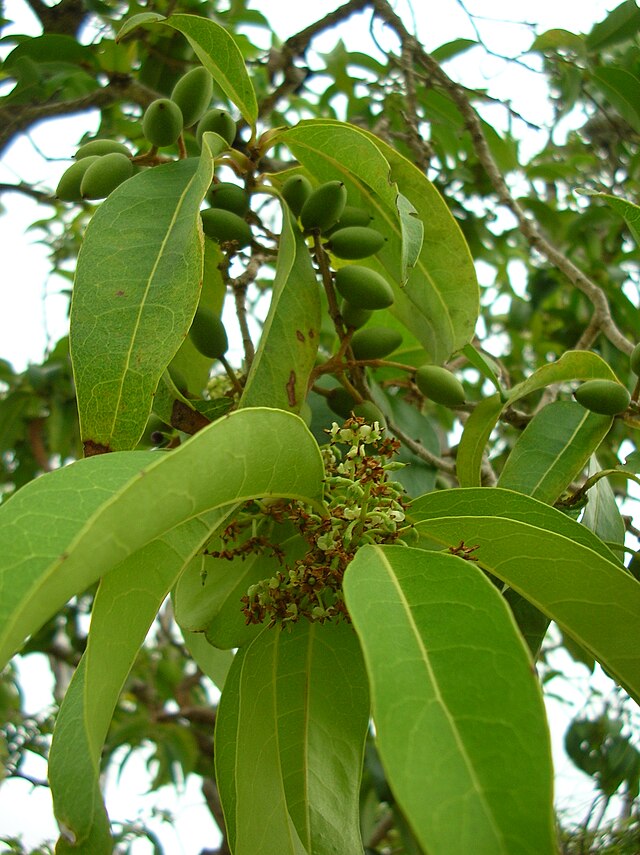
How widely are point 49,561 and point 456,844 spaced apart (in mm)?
301

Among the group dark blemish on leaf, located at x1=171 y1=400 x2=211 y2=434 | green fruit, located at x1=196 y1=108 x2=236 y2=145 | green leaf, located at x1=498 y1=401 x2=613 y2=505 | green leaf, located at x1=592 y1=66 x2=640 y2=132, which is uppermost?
green leaf, located at x1=592 y1=66 x2=640 y2=132

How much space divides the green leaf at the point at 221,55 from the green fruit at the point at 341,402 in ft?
1.22

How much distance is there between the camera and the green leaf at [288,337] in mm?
911

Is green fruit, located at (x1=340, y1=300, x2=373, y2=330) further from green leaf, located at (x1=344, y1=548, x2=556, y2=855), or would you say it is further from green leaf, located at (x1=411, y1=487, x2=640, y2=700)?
green leaf, located at (x1=344, y1=548, x2=556, y2=855)

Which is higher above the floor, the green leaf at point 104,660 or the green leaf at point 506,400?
the green leaf at point 506,400

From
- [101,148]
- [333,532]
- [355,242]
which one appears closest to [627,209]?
[355,242]

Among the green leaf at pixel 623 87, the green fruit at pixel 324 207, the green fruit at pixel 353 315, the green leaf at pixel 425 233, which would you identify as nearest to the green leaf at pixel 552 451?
the green leaf at pixel 425 233

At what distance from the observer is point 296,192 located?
1.11m

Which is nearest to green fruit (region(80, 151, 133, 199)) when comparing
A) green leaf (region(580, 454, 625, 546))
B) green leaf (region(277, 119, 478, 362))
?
green leaf (region(277, 119, 478, 362))

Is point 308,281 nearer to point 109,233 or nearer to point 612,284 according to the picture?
point 109,233

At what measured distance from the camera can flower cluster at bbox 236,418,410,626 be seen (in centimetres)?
81

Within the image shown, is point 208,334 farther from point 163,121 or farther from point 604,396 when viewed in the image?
point 604,396

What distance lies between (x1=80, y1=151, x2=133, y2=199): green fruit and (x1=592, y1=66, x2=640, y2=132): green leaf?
1125mm

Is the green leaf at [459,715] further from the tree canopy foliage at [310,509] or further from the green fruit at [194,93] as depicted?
the green fruit at [194,93]
